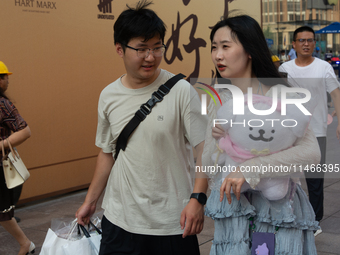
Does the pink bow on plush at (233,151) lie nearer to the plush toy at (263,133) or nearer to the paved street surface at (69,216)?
the plush toy at (263,133)

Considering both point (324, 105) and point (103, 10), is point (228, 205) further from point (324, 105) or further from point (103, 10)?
point (103, 10)

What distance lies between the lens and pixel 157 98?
2506mm

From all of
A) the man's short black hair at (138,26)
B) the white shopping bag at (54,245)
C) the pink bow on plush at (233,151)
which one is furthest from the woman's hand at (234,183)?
the white shopping bag at (54,245)

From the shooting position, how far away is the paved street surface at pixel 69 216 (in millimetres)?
4496

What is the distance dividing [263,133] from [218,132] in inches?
8.8

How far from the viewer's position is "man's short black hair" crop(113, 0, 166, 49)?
249 centimetres

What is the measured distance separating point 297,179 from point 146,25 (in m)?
1.14

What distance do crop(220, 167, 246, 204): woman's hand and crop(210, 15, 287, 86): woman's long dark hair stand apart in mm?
492

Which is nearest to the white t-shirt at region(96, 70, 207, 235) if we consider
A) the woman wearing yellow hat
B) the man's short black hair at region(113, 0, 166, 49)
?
the man's short black hair at region(113, 0, 166, 49)

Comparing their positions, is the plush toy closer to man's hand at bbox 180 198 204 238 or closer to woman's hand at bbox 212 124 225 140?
woman's hand at bbox 212 124 225 140

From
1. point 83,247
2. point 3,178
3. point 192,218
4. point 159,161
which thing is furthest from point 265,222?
point 3,178

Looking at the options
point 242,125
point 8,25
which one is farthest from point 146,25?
point 8,25

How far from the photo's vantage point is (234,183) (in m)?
2.01

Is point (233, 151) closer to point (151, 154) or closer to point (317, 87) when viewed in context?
point (151, 154)
